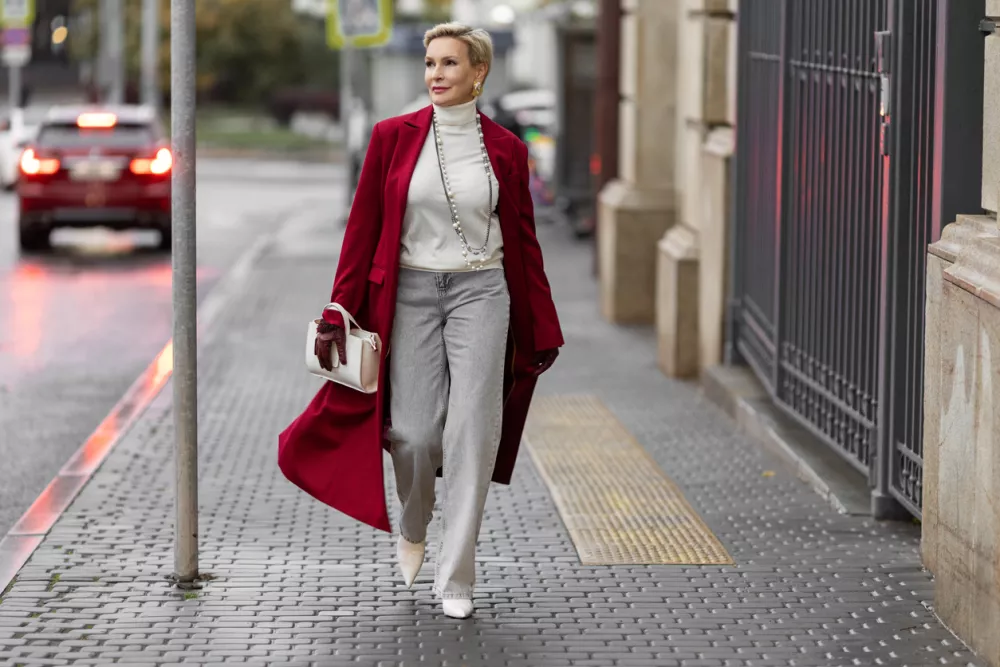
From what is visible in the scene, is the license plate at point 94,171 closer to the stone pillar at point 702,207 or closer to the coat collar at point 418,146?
the stone pillar at point 702,207

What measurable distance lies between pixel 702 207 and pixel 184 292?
5415 millimetres

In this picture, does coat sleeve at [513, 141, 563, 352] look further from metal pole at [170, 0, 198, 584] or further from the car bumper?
the car bumper

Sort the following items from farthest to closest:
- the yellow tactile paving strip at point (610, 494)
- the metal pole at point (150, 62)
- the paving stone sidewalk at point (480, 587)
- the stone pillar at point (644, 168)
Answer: the metal pole at point (150, 62)
the stone pillar at point (644, 168)
the yellow tactile paving strip at point (610, 494)
the paving stone sidewalk at point (480, 587)

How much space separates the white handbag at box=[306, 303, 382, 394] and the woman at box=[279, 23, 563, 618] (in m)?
0.03

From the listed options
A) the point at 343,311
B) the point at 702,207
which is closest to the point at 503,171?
the point at 343,311

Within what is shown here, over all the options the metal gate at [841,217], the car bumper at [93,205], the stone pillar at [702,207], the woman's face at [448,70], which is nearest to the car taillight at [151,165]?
the car bumper at [93,205]

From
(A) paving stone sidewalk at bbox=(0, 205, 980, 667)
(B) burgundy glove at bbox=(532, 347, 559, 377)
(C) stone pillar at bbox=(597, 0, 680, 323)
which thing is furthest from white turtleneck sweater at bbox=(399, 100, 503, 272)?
(C) stone pillar at bbox=(597, 0, 680, 323)

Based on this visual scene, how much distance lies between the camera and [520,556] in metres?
6.82

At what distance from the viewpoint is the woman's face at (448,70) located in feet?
18.9

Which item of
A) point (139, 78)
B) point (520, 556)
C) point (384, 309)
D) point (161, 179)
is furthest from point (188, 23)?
point (139, 78)

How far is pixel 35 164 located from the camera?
67.4 feet

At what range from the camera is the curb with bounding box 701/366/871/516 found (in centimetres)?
762

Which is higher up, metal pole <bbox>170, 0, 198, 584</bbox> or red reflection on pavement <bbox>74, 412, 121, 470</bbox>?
metal pole <bbox>170, 0, 198, 584</bbox>

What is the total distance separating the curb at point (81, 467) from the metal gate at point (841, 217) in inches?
114
